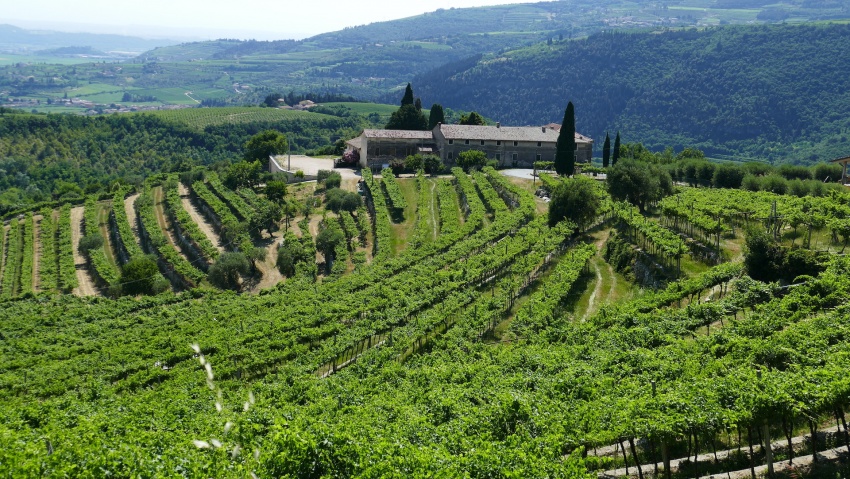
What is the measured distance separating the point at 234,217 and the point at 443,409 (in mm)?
57739

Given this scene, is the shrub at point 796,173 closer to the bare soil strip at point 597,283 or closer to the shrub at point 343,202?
the bare soil strip at point 597,283

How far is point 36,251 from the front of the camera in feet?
246

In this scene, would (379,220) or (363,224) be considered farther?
(363,224)

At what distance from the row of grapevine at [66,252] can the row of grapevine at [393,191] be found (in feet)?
106

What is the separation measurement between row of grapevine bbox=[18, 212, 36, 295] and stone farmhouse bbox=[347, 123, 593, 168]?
42.0m

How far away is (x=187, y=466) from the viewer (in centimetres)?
1677

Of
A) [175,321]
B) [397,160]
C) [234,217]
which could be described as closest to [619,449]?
[175,321]

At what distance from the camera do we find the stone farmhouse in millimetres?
94812

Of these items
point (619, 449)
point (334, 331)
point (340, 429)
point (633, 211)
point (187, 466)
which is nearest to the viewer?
point (187, 466)

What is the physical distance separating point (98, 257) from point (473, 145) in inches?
1957

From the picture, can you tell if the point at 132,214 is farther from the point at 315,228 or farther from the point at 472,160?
the point at 472,160

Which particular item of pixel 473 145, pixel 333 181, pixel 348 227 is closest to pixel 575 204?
pixel 348 227

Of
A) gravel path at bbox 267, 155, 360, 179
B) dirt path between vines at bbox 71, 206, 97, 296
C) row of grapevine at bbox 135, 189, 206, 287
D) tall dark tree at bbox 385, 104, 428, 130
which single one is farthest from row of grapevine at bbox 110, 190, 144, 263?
tall dark tree at bbox 385, 104, 428, 130

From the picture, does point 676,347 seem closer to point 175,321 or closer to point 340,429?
point 340,429
